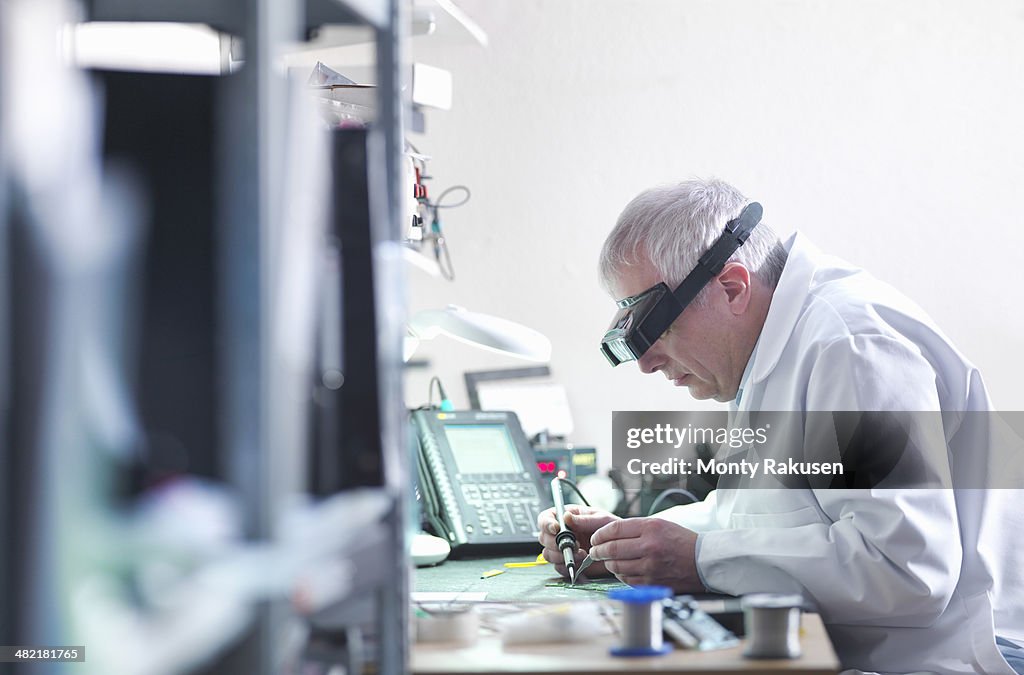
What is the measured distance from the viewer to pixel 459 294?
113 inches

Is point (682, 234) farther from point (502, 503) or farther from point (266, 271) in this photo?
point (266, 271)

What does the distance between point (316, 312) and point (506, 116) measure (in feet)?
6.95

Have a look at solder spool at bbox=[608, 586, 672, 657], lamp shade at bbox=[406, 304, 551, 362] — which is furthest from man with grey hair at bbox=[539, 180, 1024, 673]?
solder spool at bbox=[608, 586, 672, 657]

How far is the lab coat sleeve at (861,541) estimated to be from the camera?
51.6 inches

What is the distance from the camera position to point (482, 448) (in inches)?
81.1

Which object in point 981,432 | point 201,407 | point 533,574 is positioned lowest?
point 533,574

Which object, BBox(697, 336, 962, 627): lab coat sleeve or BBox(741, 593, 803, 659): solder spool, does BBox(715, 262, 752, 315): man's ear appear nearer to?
BBox(697, 336, 962, 627): lab coat sleeve

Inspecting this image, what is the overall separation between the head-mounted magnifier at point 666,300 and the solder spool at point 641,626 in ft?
2.52

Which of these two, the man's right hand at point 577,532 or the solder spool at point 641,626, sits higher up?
the solder spool at point 641,626

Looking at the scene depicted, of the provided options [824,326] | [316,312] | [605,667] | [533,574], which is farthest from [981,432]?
[316,312]

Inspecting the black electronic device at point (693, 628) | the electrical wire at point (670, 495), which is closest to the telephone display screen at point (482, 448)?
the electrical wire at point (670, 495)

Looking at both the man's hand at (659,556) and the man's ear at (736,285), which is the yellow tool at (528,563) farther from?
the man's ear at (736,285)

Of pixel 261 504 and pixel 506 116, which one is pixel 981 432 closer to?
pixel 261 504

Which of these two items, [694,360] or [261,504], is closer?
[261,504]
